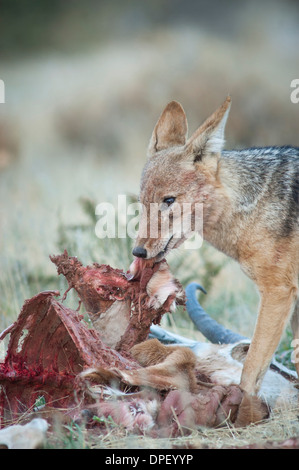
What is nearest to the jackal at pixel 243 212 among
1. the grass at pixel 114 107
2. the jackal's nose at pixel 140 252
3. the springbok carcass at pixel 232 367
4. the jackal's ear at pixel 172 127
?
the jackal's nose at pixel 140 252

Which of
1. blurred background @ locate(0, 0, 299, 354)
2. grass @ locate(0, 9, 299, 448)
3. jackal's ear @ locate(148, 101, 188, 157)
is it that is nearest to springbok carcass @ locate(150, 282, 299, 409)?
jackal's ear @ locate(148, 101, 188, 157)

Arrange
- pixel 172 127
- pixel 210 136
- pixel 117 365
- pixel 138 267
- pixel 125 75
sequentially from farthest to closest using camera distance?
pixel 125 75
pixel 172 127
pixel 210 136
pixel 138 267
pixel 117 365

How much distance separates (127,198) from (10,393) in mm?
5487

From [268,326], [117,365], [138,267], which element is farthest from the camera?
[268,326]

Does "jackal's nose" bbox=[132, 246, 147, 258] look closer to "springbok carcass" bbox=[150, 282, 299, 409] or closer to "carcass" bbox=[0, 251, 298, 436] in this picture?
"carcass" bbox=[0, 251, 298, 436]

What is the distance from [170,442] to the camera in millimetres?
3207

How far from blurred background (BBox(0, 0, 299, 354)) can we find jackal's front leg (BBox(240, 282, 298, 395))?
806 cm

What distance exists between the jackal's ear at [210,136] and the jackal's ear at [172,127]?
713mm

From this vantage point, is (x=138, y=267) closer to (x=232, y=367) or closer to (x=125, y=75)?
(x=232, y=367)

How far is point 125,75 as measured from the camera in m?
15.7

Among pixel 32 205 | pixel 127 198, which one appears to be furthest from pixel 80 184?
pixel 127 198

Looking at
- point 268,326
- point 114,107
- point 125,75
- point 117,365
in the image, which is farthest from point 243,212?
point 125,75

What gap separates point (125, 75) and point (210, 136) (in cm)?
1178
